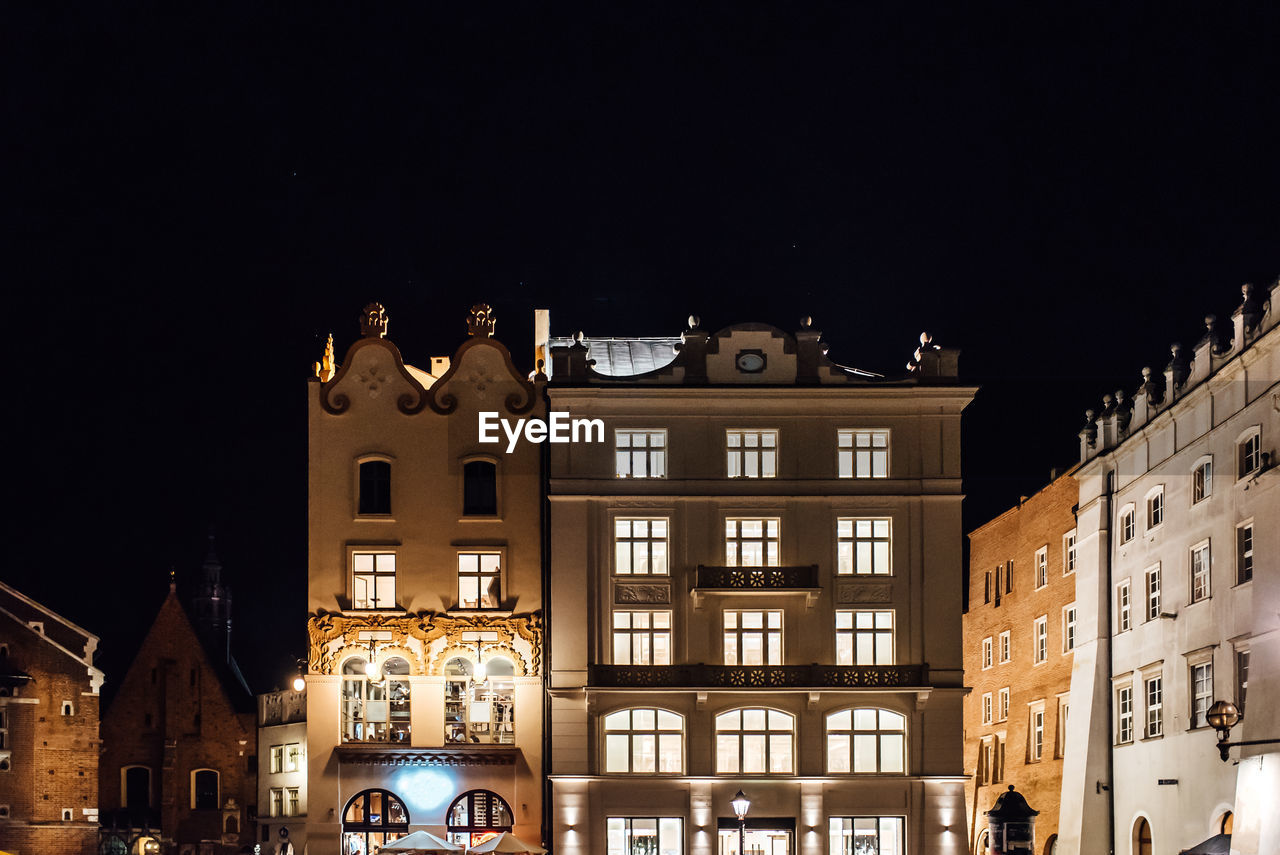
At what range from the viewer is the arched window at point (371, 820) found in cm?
5181

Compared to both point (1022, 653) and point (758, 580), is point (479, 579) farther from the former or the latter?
point (1022, 653)

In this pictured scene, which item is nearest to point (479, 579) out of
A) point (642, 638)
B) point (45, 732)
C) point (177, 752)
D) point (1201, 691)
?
point (642, 638)

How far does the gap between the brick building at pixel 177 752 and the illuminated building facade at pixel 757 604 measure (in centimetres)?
3749

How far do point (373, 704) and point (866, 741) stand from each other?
14111 millimetres

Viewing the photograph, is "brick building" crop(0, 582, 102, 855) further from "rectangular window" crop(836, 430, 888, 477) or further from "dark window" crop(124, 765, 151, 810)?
"rectangular window" crop(836, 430, 888, 477)

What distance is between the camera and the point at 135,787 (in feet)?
281

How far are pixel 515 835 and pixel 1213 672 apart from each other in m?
19.7

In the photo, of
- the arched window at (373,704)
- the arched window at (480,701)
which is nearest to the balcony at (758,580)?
the arched window at (480,701)

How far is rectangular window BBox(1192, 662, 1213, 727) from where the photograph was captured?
144 feet

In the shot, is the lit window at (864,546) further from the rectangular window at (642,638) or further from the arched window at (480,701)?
the arched window at (480,701)

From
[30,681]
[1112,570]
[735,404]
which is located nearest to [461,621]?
[735,404]

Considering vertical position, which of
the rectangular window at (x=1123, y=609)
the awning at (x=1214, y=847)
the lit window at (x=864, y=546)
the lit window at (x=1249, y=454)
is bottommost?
the awning at (x=1214, y=847)

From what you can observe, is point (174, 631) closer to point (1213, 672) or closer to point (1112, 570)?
point (1112, 570)

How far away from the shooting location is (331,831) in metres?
51.6
